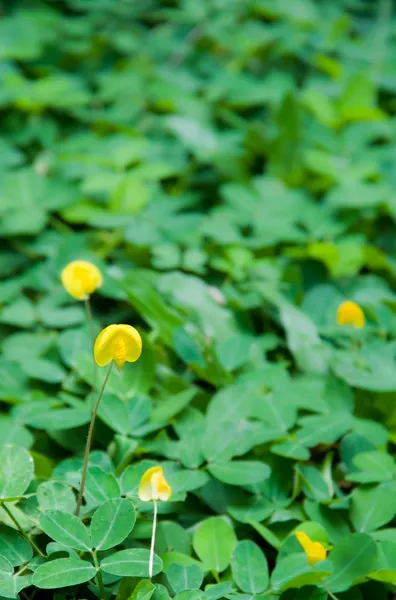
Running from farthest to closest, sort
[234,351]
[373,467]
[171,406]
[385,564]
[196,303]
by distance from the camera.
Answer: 1. [196,303]
2. [234,351]
3. [171,406]
4. [373,467]
5. [385,564]

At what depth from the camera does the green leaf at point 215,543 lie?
3.04 ft

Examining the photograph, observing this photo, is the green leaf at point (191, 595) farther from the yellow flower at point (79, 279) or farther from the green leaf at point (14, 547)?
the yellow flower at point (79, 279)

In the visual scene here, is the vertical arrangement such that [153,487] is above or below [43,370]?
above

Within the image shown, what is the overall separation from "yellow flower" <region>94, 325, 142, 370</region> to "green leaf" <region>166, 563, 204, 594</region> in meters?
0.28

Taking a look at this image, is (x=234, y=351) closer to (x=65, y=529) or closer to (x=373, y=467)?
(x=373, y=467)

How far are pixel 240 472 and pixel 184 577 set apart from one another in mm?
188

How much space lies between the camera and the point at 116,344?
33.9 inches

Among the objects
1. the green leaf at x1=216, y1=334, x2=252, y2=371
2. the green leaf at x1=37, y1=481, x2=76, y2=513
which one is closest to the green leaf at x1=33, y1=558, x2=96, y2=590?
the green leaf at x1=37, y1=481, x2=76, y2=513

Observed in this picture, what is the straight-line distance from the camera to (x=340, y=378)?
1216 mm

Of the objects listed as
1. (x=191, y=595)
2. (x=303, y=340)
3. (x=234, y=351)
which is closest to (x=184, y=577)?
(x=191, y=595)

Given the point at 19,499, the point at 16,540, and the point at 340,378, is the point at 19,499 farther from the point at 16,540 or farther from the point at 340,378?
the point at 340,378

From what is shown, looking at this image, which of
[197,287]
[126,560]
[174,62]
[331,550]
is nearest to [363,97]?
[174,62]

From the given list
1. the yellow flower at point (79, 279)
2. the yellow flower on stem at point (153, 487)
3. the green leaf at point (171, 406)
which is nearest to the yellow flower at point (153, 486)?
the yellow flower on stem at point (153, 487)

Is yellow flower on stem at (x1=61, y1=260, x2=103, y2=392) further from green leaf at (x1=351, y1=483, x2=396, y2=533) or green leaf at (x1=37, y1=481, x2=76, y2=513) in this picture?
green leaf at (x1=351, y1=483, x2=396, y2=533)
